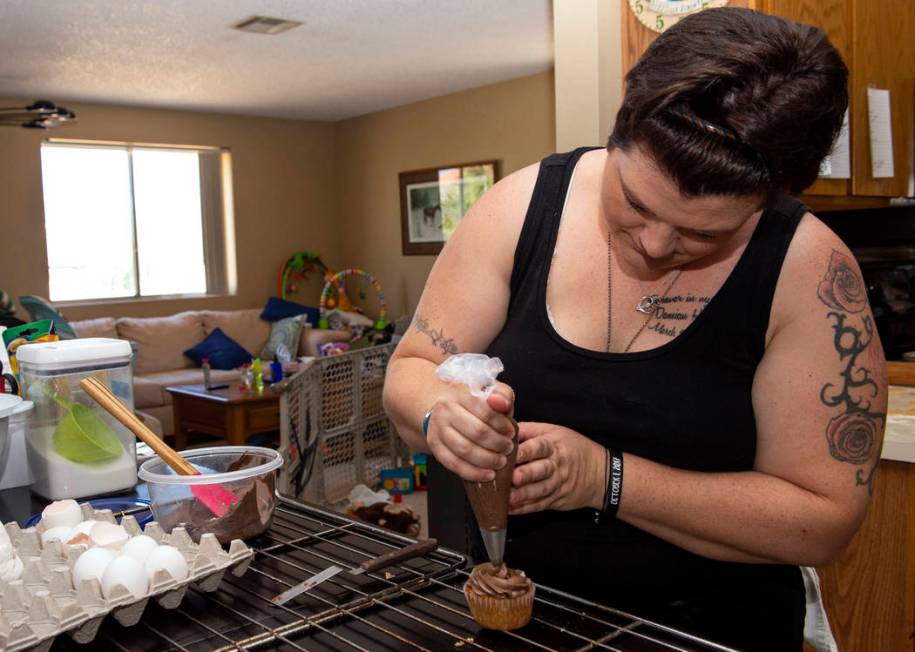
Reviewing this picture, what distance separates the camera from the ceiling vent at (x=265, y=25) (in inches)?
186

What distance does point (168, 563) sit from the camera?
906 mm

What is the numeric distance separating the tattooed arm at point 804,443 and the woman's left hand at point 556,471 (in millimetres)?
46

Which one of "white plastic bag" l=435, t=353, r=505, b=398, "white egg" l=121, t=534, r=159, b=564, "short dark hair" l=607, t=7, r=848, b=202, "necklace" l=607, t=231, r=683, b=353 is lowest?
"white egg" l=121, t=534, r=159, b=564

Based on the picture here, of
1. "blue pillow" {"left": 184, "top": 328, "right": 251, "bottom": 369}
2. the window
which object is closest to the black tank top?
→ "blue pillow" {"left": 184, "top": 328, "right": 251, "bottom": 369}

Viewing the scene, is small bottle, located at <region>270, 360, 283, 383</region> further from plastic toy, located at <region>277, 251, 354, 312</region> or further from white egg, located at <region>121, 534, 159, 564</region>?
white egg, located at <region>121, 534, 159, 564</region>

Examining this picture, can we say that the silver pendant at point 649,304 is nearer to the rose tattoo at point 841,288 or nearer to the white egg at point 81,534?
the rose tattoo at point 841,288

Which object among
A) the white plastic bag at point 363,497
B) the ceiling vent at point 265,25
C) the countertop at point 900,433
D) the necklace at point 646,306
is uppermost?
the ceiling vent at point 265,25

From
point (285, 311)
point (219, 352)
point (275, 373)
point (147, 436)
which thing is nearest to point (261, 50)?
point (275, 373)

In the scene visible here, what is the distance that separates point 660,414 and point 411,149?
22.4 ft

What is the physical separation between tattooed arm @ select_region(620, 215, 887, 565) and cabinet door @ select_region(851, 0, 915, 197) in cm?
146

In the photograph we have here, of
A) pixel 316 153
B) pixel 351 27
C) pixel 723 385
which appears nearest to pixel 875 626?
pixel 723 385

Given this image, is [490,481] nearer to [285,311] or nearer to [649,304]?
[649,304]

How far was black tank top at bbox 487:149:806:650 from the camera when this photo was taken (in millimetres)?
1083

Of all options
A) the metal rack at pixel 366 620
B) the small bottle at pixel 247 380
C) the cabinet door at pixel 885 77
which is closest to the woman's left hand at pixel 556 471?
the metal rack at pixel 366 620
